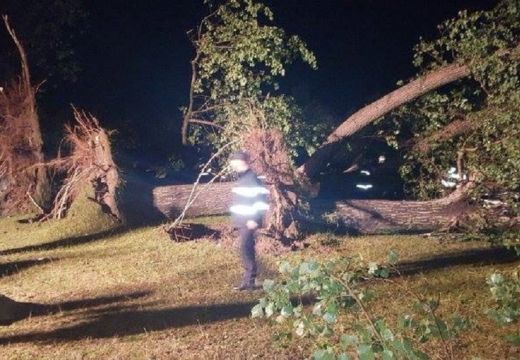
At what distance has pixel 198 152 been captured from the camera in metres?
16.8

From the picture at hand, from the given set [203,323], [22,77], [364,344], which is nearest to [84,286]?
[203,323]

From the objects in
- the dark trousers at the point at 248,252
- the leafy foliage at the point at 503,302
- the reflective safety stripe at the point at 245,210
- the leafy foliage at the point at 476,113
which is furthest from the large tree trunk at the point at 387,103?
the leafy foliage at the point at 503,302

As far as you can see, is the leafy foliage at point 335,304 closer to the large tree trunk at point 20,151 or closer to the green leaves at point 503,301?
the green leaves at point 503,301

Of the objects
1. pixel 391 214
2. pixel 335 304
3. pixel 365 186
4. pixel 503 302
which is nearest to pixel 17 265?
pixel 391 214

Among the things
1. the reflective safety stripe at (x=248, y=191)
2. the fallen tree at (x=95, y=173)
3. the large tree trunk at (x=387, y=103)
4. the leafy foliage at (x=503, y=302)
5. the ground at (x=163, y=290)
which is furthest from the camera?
the fallen tree at (x=95, y=173)

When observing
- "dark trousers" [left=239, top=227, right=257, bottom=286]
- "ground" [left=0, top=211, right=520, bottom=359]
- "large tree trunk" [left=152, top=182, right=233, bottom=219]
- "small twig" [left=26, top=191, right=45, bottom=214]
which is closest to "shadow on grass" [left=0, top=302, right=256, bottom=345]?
"ground" [left=0, top=211, right=520, bottom=359]

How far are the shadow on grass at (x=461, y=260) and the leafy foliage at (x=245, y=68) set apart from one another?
4.21 metres

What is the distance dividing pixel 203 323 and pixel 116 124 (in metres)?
12.6

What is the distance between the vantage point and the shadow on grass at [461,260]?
332 inches

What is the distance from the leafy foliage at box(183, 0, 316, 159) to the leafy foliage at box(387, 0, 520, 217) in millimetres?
2376

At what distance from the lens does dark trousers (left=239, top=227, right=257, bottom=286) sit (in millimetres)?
7365

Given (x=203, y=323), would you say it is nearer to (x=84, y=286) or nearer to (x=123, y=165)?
(x=84, y=286)

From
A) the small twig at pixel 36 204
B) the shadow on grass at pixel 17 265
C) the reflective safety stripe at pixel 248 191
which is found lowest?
the shadow on grass at pixel 17 265

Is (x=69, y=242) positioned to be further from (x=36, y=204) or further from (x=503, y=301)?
(x=503, y=301)
